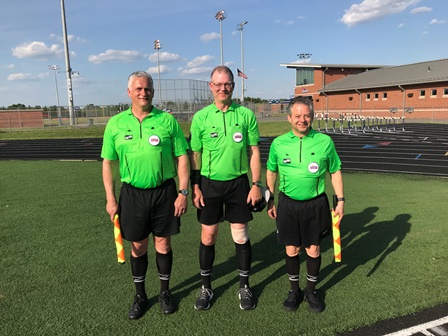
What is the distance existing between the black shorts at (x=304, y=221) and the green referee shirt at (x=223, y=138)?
0.50 meters

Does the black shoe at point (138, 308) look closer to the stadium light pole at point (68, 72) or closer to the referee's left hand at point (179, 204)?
the referee's left hand at point (179, 204)

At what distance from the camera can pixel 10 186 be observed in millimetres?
7672

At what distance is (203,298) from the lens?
2885 mm

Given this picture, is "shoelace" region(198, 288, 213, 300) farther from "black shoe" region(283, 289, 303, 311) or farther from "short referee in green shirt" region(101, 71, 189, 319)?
"black shoe" region(283, 289, 303, 311)

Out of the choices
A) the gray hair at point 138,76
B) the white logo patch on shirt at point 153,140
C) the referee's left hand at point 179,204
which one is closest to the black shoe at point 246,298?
the referee's left hand at point 179,204

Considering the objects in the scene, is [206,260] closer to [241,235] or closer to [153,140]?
[241,235]

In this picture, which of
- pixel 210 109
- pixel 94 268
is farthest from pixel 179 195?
pixel 94 268

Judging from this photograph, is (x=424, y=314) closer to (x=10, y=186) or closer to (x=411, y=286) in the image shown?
(x=411, y=286)

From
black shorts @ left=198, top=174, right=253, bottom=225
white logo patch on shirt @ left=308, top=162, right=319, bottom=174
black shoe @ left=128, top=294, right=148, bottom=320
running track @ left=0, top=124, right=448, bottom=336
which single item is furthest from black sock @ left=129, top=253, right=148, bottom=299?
running track @ left=0, top=124, right=448, bottom=336

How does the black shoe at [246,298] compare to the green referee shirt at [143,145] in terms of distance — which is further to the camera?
the black shoe at [246,298]

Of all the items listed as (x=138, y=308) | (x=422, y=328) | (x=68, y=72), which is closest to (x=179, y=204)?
(x=138, y=308)

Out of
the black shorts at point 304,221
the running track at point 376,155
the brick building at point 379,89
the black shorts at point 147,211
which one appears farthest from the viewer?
the brick building at point 379,89

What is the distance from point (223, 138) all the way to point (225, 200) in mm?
508

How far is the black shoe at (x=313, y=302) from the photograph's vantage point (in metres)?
2.78
